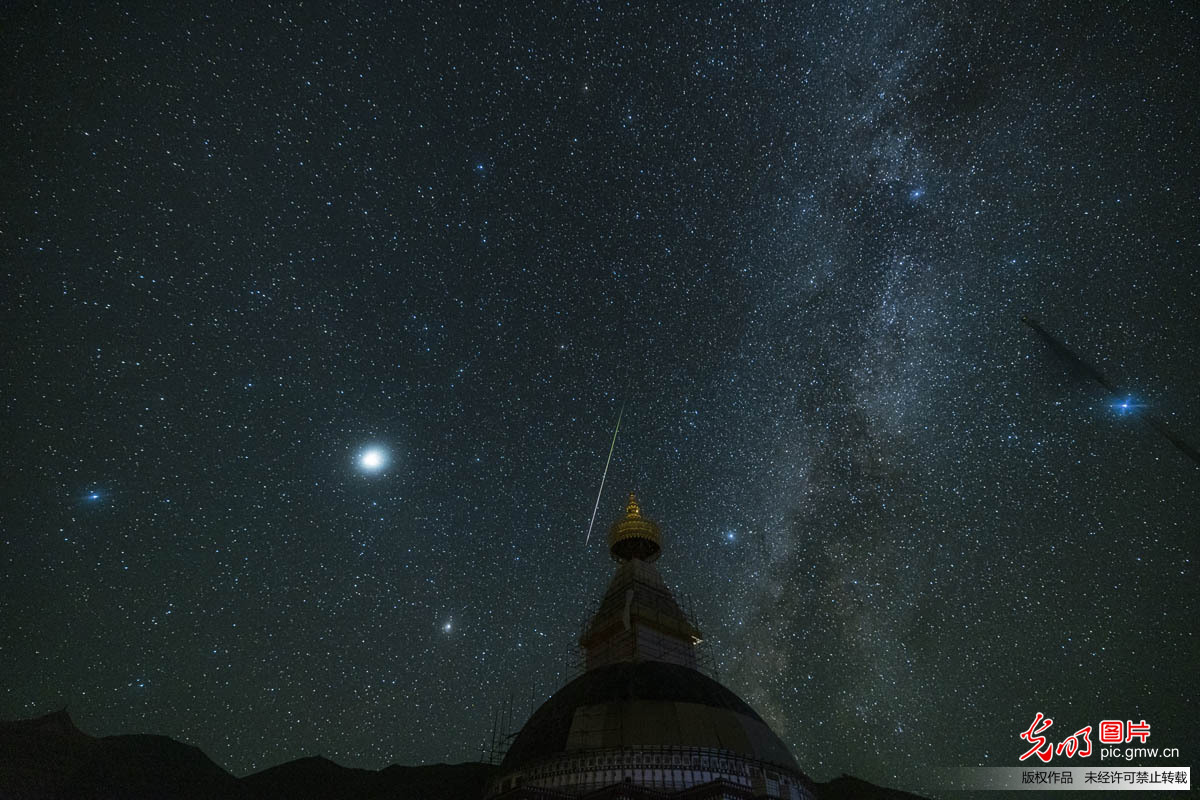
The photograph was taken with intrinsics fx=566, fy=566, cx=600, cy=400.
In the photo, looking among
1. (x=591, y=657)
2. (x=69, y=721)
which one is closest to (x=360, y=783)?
(x=69, y=721)

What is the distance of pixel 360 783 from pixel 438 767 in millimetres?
8948

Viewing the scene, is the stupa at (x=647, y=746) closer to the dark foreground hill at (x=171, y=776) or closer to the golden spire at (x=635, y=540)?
the dark foreground hill at (x=171, y=776)

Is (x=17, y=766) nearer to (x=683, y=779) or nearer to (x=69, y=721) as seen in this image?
(x=69, y=721)

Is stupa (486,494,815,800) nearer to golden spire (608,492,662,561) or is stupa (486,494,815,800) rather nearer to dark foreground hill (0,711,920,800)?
dark foreground hill (0,711,920,800)

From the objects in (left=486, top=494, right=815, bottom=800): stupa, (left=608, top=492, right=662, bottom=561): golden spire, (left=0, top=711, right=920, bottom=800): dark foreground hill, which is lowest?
(left=0, top=711, right=920, bottom=800): dark foreground hill

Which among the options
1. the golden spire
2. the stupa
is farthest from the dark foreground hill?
the golden spire

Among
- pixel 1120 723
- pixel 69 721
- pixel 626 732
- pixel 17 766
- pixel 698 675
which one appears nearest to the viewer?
pixel 626 732

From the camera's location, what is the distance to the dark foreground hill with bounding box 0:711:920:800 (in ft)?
146

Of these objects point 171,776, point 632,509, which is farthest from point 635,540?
point 171,776

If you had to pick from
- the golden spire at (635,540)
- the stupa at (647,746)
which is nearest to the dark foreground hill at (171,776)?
the stupa at (647,746)

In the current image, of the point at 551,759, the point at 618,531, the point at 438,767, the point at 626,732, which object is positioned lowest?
the point at 438,767

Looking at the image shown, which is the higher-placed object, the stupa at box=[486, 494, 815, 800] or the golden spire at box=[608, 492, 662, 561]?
the golden spire at box=[608, 492, 662, 561]

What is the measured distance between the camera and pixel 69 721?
50.5 m

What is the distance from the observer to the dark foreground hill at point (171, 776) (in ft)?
146
